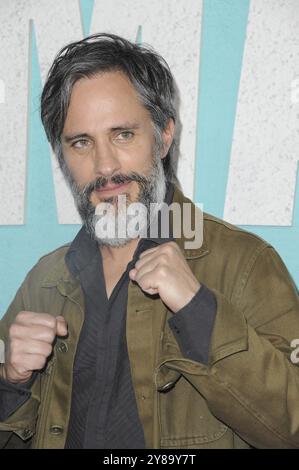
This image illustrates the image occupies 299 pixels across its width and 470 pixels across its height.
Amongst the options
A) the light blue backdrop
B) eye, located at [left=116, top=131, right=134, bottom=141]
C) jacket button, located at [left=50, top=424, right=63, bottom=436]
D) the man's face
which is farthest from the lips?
jacket button, located at [left=50, top=424, right=63, bottom=436]

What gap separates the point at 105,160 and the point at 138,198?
13cm

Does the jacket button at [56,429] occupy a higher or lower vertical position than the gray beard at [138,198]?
lower

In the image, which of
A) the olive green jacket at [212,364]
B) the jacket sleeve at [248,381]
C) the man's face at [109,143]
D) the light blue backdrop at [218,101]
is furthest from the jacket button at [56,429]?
the light blue backdrop at [218,101]

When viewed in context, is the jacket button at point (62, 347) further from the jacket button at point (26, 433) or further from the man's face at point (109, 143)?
the man's face at point (109, 143)

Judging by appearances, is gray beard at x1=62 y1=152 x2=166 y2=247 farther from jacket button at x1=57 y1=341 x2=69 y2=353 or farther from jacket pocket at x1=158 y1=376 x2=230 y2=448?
jacket pocket at x1=158 y1=376 x2=230 y2=448

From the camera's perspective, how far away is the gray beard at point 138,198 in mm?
1543

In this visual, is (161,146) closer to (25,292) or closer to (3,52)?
(25,292)

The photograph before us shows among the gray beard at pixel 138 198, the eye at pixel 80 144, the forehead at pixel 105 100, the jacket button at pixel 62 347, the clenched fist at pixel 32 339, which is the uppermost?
the forehead at pixel 105 100

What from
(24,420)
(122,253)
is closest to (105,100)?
(122,253)

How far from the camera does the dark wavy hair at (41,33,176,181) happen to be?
1.58 metres

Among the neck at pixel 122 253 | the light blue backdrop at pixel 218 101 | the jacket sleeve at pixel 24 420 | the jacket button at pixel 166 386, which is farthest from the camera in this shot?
the light blue backdrop at pixel 218 101

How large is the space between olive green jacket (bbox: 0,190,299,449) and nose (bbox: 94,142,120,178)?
205 millimetres

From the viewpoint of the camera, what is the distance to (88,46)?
164cm

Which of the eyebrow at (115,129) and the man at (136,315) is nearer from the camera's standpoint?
the man at (136,315)
